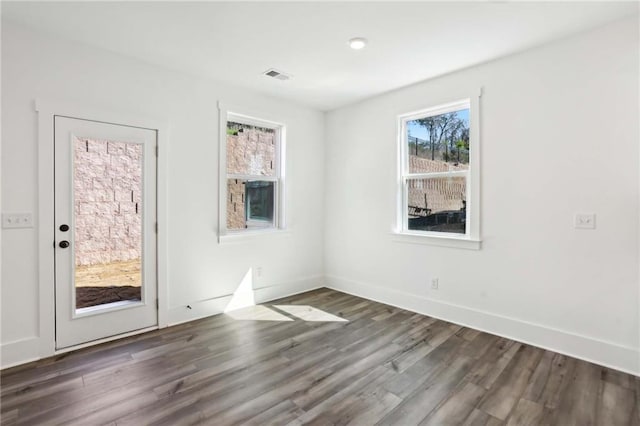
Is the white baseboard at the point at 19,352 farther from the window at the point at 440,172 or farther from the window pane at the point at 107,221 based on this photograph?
the window at the point at 440,172

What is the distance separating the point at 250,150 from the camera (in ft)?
14.0

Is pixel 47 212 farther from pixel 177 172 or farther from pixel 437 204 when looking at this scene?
pixel 437 204

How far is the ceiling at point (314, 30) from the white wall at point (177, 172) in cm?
23

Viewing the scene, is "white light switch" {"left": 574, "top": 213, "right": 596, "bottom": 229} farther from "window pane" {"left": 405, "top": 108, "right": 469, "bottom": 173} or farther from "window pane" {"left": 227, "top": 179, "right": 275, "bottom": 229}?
"window pane" {"left": 227, "top": 179, "right": 275, "bottom": 229}

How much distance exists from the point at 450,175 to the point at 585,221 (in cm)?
128

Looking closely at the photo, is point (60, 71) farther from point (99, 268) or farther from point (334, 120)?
point (334, 120)

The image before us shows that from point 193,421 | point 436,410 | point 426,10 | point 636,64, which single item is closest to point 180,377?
point 193,421

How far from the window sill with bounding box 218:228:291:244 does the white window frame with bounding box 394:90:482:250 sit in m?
1.53

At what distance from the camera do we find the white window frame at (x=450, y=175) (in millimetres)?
3385

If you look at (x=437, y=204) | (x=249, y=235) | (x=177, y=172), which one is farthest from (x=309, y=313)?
(x=177, y=172)

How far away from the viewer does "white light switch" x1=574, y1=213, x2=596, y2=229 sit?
107 inches

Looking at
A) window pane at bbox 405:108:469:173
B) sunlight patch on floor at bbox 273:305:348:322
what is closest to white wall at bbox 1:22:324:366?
sunlight patch on floor at bbox 273:305:348:322

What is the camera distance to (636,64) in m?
2.51

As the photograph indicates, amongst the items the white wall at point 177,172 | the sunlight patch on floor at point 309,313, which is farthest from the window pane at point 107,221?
the sunlight patch on floor at point 309,313
